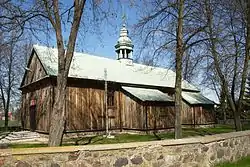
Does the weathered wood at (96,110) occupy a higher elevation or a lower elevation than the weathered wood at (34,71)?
lower

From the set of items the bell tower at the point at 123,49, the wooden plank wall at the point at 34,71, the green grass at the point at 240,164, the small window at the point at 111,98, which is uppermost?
the bell tower at the point at 123,49

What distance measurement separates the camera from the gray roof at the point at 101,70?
2111 centimetres

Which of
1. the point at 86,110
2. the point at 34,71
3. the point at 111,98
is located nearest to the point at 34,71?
the point at 34,71

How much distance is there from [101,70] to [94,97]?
3.06 metres

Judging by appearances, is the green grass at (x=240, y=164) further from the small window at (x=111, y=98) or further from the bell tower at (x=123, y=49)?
the bell tower at (x=123, y=49)

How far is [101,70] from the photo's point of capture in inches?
936

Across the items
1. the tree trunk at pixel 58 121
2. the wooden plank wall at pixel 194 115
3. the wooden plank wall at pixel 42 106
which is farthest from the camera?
the wooden plank wall at pixel 194 115

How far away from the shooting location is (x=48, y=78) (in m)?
19.9

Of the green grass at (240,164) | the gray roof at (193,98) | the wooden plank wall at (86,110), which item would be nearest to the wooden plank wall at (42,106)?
the wooden plank wall at (86,110)

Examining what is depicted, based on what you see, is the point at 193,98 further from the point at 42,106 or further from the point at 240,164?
the point at 240,164

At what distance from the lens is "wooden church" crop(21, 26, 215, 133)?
798 inches

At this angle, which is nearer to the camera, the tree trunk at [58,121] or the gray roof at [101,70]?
the tree trunk at [58,121]

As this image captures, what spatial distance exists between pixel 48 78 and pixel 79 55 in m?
6.10

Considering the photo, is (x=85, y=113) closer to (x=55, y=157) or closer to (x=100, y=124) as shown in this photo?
(x=100, y=124)
